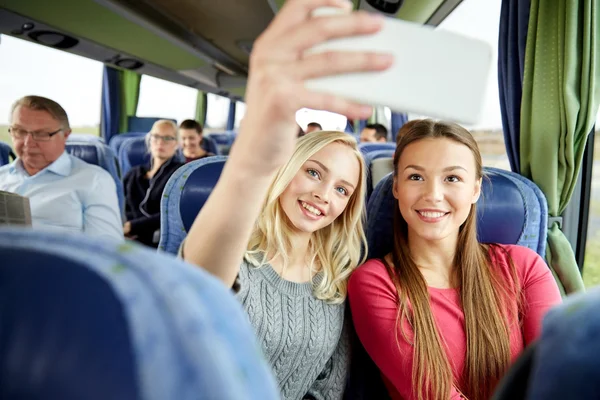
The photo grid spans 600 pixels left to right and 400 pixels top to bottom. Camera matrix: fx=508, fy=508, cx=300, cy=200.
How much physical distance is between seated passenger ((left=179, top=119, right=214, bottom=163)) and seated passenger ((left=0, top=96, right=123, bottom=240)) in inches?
92.7

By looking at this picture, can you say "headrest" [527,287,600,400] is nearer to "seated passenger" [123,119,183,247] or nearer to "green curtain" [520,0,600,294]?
"green curtain" [520,0,600,294]

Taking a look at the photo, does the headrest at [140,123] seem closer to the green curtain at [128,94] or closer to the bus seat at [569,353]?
the green curtain at [128,94]

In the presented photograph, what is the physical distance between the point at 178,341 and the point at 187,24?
25.6 feet

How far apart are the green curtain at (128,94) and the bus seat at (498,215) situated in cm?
696

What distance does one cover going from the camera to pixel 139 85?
27.5ft

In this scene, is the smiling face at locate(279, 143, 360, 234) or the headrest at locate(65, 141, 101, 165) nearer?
the smiling face at locate(279, 143, 360, 234)

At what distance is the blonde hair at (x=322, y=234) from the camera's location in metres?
1.60

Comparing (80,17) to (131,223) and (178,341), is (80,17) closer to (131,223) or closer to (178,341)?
(131,223)

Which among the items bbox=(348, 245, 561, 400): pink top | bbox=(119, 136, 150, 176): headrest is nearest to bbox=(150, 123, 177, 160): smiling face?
bbox=(119, 136, 150, 176): headrest

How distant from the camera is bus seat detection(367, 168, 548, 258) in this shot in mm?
1849

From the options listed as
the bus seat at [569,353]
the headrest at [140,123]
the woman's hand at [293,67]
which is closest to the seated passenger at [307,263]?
the woman's hand at [293,67]

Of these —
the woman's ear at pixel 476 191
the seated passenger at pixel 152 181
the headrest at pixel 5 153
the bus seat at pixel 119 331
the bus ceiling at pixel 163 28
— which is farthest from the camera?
the bus ceiling at pixel 163 28

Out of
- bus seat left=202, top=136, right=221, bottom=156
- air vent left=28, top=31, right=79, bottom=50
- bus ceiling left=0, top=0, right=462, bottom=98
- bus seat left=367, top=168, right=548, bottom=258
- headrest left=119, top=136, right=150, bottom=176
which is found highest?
bus ceiling left=0, top=0, right=462, bottom=98

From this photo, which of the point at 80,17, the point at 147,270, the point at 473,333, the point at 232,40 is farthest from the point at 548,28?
the point at 232,40
